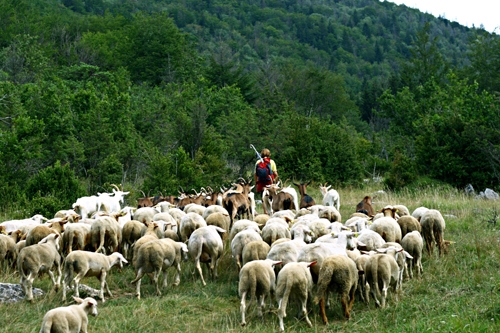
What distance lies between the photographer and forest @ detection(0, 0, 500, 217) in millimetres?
25016

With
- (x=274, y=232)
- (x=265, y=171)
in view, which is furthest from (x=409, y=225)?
(x=265, y=171)

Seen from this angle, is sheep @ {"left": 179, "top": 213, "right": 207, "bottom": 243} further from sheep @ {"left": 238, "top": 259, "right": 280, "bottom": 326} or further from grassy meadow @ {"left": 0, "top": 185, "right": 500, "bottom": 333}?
sheep @ {"left": 238, "top": 259, "right": 280, "bottom": 326}

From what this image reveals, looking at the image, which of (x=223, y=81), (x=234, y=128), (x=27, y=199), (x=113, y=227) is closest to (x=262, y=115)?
(x=234, y=128)

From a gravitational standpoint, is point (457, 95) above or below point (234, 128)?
above

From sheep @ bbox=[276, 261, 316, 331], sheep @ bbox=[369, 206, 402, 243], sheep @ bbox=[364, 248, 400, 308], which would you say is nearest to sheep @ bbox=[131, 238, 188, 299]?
sheep @ bbox=[276, 261, 316, 331]

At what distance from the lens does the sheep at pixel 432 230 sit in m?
13.7

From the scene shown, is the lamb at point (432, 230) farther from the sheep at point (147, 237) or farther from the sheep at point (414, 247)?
the sheep at point (147, 237)

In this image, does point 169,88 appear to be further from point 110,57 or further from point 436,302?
point 436,302

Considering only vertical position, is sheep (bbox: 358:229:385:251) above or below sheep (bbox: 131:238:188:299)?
above

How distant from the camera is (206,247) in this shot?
12.8 meters

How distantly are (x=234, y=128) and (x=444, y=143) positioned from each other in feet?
28.0

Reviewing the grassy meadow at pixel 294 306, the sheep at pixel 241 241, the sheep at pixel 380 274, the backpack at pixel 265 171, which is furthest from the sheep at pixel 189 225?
the backpack at pixel 265 171

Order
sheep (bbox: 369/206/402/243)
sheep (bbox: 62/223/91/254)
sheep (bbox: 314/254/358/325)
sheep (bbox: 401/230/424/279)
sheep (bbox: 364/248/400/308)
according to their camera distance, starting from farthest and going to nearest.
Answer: sheep (bbox: 62/223/91/254)
sheep (bbox: 369/206/402/243)
sheep (bbox: 401/230/424/279)
sheep (bbox: 364/248/400/308)
sheep (bbox: 314/254/358/325)

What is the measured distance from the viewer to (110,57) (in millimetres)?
61375
